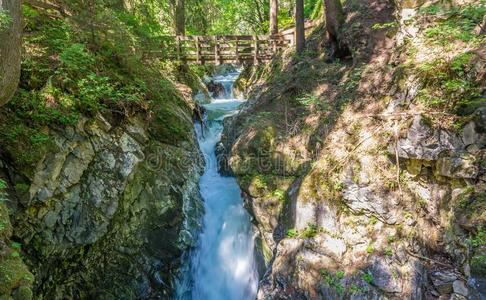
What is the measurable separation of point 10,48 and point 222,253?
18.0ft

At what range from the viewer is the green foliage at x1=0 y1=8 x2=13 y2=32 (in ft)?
12.2

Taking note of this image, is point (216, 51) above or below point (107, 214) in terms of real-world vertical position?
above

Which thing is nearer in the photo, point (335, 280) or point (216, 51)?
point (335, 280)

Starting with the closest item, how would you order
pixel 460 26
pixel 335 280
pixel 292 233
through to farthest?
1. pixel 335 280
2. pixel 460 26
3. pixel 292 233

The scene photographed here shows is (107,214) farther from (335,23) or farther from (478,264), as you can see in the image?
(335,23)

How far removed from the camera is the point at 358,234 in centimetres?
496

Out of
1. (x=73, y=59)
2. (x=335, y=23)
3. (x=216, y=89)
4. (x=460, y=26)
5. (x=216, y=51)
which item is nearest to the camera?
(x=460, y=26)

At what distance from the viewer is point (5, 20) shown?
376 centimetres

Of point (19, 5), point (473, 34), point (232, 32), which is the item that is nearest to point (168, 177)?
point (19, 5)

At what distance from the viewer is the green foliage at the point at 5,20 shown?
147 inches

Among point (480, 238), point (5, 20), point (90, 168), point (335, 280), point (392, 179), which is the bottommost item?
point (335, 280)

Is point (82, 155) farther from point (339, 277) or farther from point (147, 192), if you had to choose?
point (339, 277)

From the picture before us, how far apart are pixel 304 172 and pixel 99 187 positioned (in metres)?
3.95

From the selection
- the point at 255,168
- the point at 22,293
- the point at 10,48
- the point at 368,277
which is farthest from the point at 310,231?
the point at 10,48
